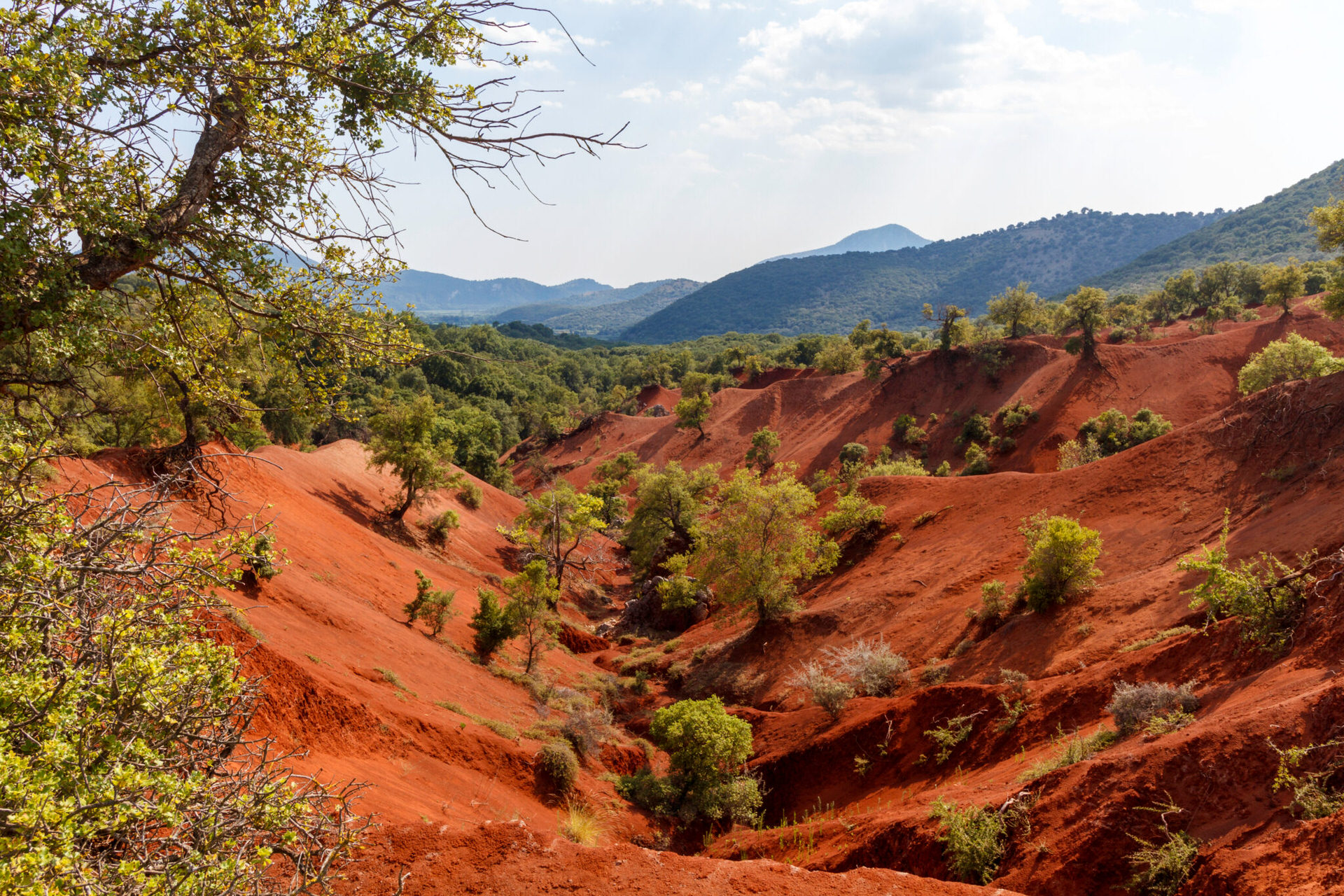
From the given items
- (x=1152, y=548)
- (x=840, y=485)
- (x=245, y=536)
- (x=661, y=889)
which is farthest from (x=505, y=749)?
(x=840, y=485)

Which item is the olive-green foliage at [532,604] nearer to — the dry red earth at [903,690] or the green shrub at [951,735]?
the dry red earth at [903,690]

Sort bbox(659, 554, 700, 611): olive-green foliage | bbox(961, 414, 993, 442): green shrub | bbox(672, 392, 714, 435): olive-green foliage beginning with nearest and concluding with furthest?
1. bbox(659, 554, 700, 611): olive-green foliage
2. bbox(961, 414, 993, 442): green shrub
3. bbox(672, 392, 714, 435): olive-green foliage

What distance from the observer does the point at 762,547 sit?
2095 cm

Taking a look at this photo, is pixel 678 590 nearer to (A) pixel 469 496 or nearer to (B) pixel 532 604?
(B) pixel 532 604

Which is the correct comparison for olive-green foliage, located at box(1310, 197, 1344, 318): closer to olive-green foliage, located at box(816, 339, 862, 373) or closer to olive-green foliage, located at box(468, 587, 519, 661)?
olive-green foliage, located at box(468, 587, 519, 661)

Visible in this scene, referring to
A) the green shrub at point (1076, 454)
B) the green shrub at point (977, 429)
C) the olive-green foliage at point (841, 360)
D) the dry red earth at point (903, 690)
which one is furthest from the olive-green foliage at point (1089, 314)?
the dry red earth at point (903, 690)

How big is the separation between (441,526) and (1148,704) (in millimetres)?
27644

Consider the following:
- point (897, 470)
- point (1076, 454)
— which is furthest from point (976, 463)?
point (1076, 454)

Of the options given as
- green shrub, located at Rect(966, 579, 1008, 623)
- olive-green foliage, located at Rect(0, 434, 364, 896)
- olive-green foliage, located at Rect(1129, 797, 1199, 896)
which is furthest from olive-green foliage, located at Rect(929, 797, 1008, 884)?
green shrub, located at Rect(966, 579, 1008, 623)

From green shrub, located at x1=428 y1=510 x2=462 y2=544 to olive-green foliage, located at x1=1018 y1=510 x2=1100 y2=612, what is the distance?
79.0 ft

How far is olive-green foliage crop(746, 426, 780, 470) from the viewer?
51.2 meters

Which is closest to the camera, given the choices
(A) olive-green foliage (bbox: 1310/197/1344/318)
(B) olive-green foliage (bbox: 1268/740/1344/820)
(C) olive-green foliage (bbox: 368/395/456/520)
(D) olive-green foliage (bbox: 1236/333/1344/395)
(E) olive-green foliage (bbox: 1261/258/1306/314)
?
(B) olive-green foliage (bbox: 1268/740/1344/820)

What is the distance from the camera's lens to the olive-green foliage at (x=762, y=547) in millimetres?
20703

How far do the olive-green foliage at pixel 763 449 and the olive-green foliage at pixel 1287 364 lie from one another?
28605mm
